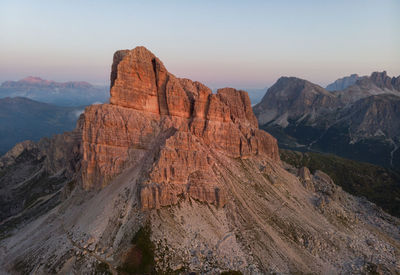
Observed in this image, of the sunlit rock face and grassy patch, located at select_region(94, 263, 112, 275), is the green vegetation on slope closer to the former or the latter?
the sunlit rock face

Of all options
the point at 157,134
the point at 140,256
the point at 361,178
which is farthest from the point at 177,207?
the point at 361,178

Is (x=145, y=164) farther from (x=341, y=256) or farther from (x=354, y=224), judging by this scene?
(x=354, y=224)

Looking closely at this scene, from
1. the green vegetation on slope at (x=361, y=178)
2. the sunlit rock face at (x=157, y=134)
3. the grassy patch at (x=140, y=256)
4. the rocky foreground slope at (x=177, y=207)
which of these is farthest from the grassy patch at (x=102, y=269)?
the green vegetation on slope at (x=361, y=178)

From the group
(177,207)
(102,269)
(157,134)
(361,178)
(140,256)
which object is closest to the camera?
(102,269)

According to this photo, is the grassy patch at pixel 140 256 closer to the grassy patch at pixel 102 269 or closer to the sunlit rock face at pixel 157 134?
the grassy patch at pixel 102 269

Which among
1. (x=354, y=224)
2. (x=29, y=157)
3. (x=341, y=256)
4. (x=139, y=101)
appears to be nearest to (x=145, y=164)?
(x=139, y=101)

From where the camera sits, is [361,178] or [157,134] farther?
[361,178]

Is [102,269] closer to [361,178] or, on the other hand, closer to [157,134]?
[157,134]
